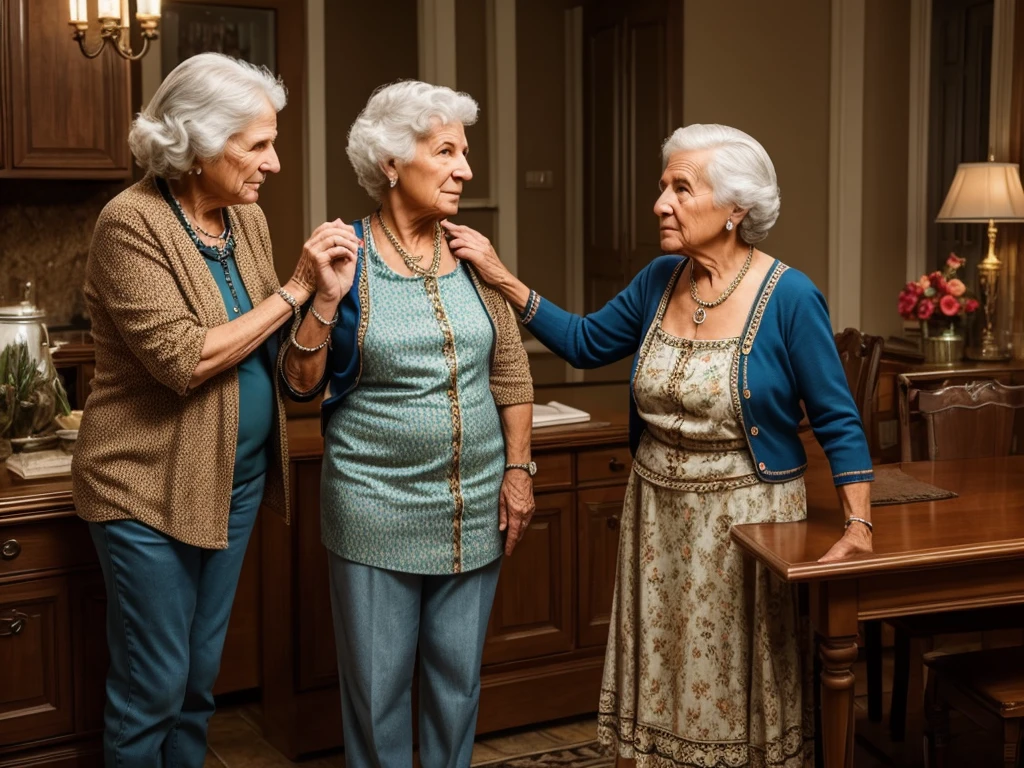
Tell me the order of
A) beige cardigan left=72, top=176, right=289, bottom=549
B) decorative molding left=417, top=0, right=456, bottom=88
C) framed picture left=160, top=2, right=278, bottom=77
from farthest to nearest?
decorative molding left=417, top=0, right=456, bottom=88, framed picture left=160, top=2, right=278, bottom=77, beige cardigan left=72, top=176, right=289, bottom=549

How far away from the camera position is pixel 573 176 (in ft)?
26.2

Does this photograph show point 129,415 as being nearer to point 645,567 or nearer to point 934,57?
point 645,567

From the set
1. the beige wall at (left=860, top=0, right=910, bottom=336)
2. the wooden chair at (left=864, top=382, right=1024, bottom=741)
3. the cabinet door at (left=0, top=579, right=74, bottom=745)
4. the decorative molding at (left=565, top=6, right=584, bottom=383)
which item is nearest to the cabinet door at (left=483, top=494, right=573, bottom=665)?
the wooden chair at (left=864, top=382, right=1024, bottom=741)

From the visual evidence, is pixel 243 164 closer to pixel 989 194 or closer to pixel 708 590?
pixel 708 590

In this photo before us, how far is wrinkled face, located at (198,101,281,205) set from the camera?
2334 mm

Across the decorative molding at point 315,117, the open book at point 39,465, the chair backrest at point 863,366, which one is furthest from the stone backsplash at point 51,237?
the chair backrest at point 863,366

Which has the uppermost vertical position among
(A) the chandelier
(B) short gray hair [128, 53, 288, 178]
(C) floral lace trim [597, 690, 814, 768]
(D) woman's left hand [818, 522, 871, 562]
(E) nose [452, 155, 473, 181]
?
(A) the chandelier

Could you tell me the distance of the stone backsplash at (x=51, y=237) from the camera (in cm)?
520

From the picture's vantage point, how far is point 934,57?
5961mm

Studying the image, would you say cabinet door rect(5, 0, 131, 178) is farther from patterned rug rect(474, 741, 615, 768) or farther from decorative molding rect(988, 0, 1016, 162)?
decorative molding rect(988, 0, 1016, 162)

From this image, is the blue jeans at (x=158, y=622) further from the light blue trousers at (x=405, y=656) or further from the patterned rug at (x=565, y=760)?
the patterned rug at (x=565, y=760)

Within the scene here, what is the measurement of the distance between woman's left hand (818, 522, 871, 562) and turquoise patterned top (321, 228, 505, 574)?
0.67 meters

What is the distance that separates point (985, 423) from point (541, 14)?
5180mm

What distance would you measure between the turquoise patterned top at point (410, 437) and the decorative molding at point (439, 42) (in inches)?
171
